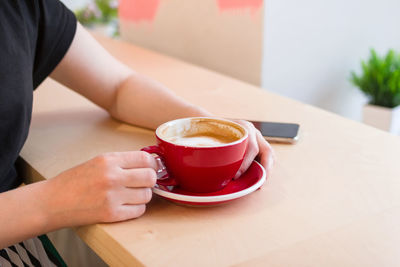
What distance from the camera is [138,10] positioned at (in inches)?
67.2

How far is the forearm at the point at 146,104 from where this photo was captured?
30.6 inches

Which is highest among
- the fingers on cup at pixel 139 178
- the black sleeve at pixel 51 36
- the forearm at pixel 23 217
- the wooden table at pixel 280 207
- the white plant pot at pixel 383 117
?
the black sleeve at pixel 51 36

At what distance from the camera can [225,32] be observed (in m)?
1.37

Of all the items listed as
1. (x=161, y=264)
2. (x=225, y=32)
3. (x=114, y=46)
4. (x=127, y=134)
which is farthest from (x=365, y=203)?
(x=114, y=46)

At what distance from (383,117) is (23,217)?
1.17 metres

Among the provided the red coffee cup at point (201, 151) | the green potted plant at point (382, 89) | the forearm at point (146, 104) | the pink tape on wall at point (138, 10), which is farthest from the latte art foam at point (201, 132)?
the pink tape on wall at point (138, 10)

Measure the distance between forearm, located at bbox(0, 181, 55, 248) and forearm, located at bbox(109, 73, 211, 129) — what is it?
0.29 m

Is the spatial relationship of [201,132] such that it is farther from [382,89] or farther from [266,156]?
[382,89]

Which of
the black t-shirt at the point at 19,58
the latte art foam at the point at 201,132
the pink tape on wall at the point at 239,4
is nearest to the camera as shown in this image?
the latte art foam at the point at 201,132

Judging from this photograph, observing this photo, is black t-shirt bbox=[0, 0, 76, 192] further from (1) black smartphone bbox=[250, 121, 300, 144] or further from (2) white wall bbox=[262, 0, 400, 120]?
(2) white wall bbox=[262, 0, 400, 120]

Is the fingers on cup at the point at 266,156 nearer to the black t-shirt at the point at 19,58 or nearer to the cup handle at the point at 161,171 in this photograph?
the cup handle at the point at 161,171

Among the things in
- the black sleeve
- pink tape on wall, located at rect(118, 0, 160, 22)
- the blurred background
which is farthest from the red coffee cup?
pink tape on wall, located at rect(118, 0, 160, 22)

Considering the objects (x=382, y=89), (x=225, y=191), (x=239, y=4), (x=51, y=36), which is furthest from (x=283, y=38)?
(x=225, y=191)

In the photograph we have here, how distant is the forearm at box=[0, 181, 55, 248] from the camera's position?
532 mm
